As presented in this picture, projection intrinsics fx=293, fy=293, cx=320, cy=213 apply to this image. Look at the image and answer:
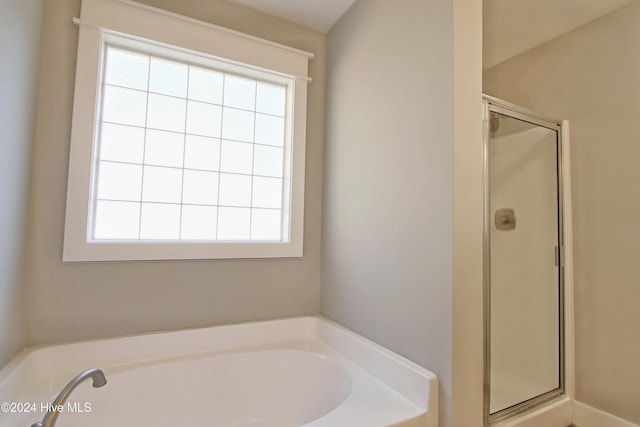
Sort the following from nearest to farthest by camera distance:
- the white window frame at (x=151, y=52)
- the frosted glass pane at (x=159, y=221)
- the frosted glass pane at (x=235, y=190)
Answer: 1. the white window frame at (x=151, y=52)
2. the frosted glass pane at (x=159, y=221)
3. the frosted glass pane at (x=235, y=190)

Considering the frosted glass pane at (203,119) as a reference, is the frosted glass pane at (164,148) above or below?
below

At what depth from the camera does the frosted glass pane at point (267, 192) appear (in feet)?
6.47

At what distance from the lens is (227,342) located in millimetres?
1706

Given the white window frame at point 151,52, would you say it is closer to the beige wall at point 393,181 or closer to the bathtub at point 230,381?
the beige wall at point 393,181

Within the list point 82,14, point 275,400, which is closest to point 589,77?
point 275,400

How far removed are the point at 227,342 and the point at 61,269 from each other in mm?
910

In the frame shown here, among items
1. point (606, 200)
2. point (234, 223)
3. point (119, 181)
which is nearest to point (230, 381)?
point (234, 223)

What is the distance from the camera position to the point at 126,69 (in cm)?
165

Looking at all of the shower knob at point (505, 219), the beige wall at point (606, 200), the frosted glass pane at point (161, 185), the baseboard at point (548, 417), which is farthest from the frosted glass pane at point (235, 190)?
the beige wall at point (606, 200)

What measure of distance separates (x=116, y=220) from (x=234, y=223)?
2.08 feet

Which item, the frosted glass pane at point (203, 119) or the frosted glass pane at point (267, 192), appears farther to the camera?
the frosted glass pane at point (267, 192)

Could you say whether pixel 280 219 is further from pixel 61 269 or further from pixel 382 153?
pixel 61 269

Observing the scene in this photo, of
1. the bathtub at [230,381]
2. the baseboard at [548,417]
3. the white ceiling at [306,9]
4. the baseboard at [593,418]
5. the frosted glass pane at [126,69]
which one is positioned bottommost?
the baseboard at [593,418]

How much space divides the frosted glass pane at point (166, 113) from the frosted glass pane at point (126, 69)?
3.9 inches
